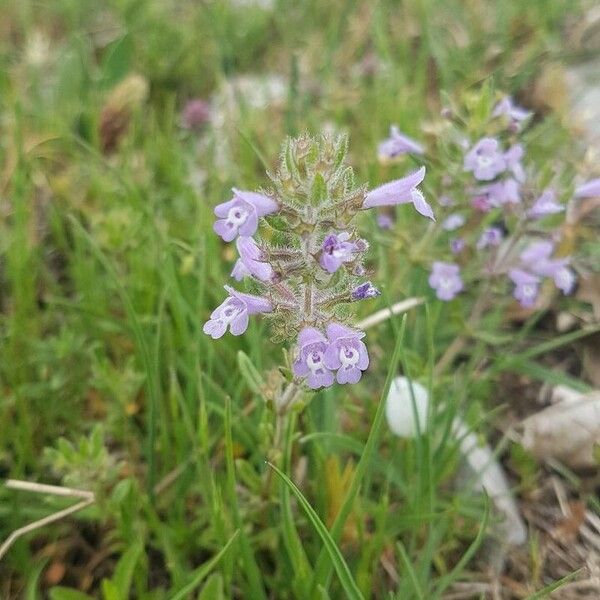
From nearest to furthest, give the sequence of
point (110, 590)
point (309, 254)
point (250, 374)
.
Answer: point (309, 254) < point (110, 590) < point (250, 374)

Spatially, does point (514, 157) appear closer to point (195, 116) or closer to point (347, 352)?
point (347, 352)

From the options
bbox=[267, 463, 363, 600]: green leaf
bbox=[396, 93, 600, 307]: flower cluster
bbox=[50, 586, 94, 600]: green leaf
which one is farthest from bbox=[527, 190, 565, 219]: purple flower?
bbox=[50, 586, 94, 600]: green leaf

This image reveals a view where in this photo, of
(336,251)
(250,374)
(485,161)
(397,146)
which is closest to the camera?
(336,251)

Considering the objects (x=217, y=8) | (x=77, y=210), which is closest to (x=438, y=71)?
(x=217, y=8)

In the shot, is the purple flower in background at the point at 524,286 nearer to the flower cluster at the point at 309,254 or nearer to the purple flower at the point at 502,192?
the purple flower at the point at 502,192

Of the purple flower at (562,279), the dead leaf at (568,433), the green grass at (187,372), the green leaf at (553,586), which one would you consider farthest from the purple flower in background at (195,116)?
the green leaf at (553,586)

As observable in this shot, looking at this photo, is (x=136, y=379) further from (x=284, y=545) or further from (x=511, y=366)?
(x=511, y=366)

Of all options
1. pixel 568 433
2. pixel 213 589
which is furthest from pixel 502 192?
pixel 213 589
